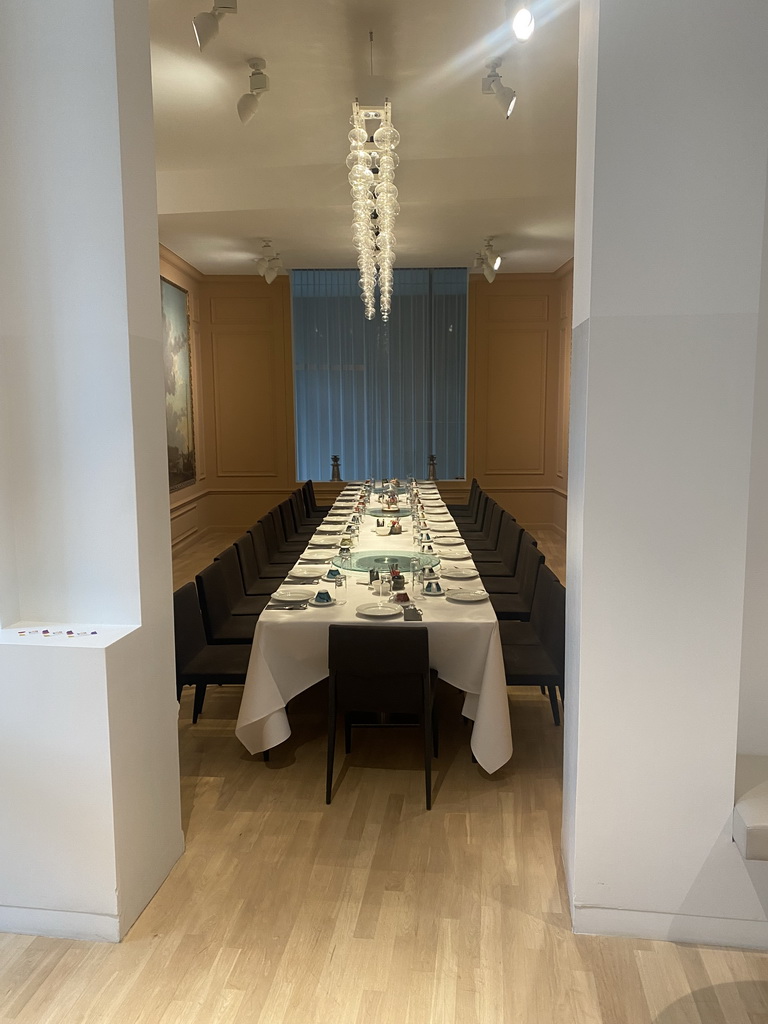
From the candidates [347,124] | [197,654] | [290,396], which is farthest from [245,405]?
[197,654]

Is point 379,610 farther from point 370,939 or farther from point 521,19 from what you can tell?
point 521,19

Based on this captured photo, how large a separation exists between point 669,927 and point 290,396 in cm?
879

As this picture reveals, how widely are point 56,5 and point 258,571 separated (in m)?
3.93

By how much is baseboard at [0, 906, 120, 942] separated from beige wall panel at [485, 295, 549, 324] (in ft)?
29.6

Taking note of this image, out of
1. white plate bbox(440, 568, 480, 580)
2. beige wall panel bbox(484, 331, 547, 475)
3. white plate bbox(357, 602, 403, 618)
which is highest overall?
beige wall panel bbox(484, 331, 547, 475)

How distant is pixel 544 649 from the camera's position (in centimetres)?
413

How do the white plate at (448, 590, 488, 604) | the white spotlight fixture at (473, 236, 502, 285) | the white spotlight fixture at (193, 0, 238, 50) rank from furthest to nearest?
the white spotlight fixture at (473, 236, 502, 285) < the white plate at (448, 590, 488, 604) < the white spotlight fixture at (193, 0, 238, 50)

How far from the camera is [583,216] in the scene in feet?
8.27

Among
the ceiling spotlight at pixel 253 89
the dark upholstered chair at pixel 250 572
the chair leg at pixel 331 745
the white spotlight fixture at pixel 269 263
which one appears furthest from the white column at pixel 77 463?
the white spotlight fixture at pixel 269 263

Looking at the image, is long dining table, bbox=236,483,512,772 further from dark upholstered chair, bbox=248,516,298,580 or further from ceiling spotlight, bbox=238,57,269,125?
ceiling spotlight, bbox=238,57,269,125

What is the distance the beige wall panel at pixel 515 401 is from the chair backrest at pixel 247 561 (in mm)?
5532

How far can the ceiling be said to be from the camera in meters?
3.69

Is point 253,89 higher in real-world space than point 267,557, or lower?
higher

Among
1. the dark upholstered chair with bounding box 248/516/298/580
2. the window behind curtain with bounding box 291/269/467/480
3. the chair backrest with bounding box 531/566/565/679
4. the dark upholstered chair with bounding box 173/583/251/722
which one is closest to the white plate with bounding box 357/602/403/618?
the dark upholstered chair with bounding box 173/583/251/722
